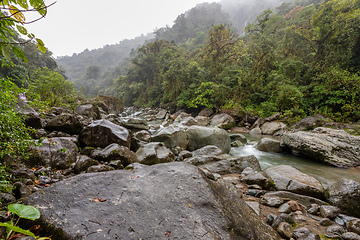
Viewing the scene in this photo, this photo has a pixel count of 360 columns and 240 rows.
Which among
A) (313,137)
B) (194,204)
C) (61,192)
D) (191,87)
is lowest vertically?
(313,137)

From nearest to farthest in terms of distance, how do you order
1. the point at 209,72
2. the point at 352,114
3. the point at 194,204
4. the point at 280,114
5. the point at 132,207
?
the point at 132,207 < the point at 194,204 < the point at 352,114 < the point at 280,114 < the point at 209,72

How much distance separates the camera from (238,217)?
5.44 ft

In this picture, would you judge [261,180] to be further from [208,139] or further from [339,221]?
[208,139]

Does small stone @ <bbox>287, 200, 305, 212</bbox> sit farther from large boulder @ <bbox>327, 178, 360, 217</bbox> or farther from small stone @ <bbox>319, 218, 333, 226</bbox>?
large boulder @ <bbox>327, 178, 360, 217</bbox>

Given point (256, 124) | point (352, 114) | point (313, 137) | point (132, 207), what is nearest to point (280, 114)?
point (256, 124)

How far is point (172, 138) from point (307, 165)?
4.69 meters

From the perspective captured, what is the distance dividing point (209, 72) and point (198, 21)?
144ft

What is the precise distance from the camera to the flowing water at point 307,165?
411cm

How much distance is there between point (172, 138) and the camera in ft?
20.2

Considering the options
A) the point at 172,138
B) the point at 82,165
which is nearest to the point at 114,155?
the point at 82,165

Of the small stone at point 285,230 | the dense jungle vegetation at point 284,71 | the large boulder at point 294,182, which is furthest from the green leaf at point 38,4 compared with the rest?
the dense jungle vegetation at point 284,71

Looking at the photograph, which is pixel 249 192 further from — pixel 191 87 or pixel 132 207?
pixel 191 87

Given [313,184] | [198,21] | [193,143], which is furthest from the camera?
[198,21]

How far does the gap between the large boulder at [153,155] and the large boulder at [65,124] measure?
2040mm
